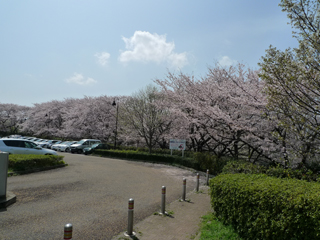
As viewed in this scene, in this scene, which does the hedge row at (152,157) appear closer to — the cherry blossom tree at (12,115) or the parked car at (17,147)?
the parked car at (17,147)

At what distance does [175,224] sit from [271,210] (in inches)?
94.4

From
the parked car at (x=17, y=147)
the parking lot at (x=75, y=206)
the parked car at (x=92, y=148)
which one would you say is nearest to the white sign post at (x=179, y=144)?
the parking lot at (x=75, y=206)

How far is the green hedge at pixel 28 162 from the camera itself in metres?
11.3

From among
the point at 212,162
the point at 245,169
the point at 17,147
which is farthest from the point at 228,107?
the point at 17,147

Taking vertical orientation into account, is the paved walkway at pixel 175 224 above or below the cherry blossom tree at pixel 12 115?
below

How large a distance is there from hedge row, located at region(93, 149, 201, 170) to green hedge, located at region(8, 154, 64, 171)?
8.99 meters

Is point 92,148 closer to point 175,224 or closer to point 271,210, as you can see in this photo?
point 175,224

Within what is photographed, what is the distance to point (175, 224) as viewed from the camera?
5375mm

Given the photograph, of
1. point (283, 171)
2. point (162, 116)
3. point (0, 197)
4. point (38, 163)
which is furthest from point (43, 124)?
point (283, 171)

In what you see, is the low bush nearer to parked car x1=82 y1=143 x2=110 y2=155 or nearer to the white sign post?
the white sign post

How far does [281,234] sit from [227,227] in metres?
1.44

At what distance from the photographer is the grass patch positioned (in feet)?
14.3

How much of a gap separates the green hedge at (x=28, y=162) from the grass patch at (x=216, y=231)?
10288 millimetres

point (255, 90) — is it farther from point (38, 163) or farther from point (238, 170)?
point (38, 163)
